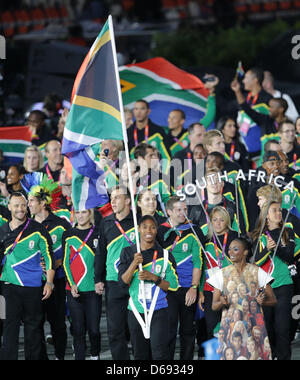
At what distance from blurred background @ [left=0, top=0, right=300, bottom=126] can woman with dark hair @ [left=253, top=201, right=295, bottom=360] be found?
5.75m

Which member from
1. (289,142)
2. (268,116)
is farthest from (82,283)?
(268,116)

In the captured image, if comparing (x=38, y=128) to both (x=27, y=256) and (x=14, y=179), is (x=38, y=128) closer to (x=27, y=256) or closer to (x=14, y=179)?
(x=14, y=179)

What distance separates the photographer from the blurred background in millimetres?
19430

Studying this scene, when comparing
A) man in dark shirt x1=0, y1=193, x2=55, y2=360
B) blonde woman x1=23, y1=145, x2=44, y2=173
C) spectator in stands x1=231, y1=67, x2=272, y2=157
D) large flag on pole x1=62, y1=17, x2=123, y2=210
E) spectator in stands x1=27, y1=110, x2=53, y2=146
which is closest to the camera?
large flag on pole x1=62, y1=17, x2=123, y2=210

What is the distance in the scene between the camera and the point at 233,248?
10.6 m

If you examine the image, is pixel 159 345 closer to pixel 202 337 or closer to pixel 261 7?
pixel 202 337

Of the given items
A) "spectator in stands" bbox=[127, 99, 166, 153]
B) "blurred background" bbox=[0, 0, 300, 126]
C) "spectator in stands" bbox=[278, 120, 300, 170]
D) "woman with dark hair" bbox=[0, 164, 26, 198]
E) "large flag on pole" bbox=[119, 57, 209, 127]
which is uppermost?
"blurred background" bbox=[0, 0, 300, 126]

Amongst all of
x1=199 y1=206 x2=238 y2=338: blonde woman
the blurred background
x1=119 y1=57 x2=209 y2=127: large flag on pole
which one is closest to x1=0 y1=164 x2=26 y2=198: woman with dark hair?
x1=119 y1=57 x2=209 y2=127: large flag on pole

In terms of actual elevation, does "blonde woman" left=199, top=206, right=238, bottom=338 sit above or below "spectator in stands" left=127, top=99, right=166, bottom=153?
below

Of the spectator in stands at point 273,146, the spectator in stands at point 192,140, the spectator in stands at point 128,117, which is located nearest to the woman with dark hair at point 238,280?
the spectator in stands at point 273,146

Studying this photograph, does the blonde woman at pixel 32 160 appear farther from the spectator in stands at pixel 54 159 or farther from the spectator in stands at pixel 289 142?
the spectator in stands at pixel 289 142

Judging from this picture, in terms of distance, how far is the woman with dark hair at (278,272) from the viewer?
11469mm

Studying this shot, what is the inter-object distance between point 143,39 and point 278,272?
1565 cm

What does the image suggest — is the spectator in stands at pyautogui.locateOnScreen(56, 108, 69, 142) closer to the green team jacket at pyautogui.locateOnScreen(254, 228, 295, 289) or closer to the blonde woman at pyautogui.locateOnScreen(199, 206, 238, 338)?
the blonde woman at pyautogui.locateOnScreen(199, 206, 238, 338)
